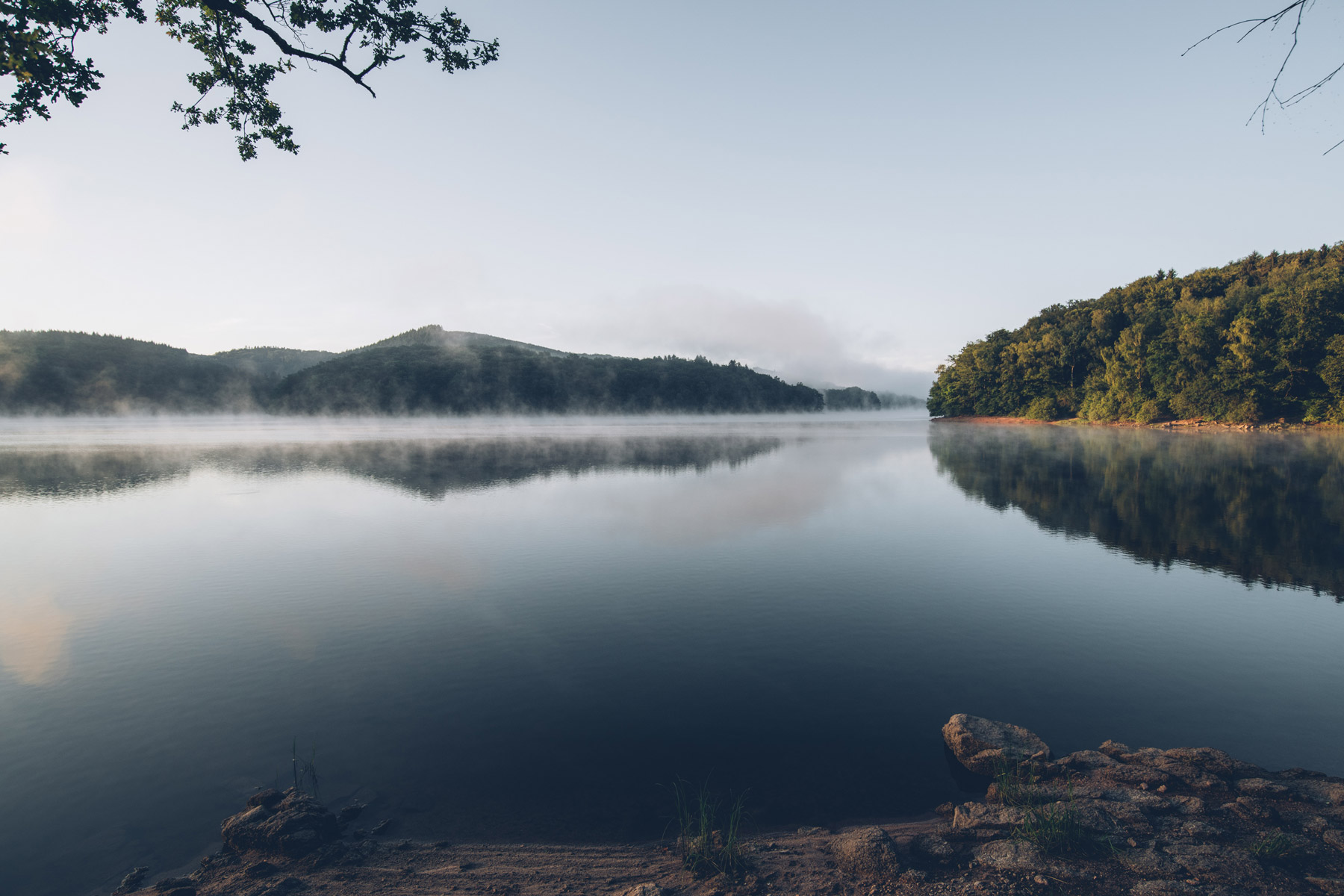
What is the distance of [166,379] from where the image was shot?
194500mm

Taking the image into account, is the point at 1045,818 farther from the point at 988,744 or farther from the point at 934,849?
the point at 988,744

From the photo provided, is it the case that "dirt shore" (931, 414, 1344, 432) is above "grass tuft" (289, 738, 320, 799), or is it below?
above

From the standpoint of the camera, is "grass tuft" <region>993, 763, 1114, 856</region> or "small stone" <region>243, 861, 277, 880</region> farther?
"small stone" <region>243, 861, 277, 880</region>

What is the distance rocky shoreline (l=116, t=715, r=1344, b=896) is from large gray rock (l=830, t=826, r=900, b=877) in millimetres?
16

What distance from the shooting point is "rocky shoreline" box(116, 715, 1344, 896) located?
5875 millimetres

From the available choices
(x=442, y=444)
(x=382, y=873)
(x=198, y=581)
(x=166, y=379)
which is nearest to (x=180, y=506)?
(x=198, y=581)

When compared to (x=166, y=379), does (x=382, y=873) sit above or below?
below

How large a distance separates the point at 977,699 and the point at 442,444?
8127cm

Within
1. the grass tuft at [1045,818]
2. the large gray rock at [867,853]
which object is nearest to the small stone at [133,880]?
the large gray rock at [867,853]

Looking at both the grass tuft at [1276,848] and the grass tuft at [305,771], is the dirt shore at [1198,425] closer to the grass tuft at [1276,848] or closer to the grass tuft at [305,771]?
the grass tuft at [1276,848]

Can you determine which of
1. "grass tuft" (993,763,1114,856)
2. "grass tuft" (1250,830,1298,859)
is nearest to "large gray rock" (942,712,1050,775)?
"grass tuft" (993,763,1114,856)

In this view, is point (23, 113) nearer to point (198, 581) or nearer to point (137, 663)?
point (137, 663)

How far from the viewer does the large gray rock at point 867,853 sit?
6.23 metres

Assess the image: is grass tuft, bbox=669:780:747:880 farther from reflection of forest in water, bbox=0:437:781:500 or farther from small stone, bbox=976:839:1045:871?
reflection of forest in water, bbox=0:437:781:500
